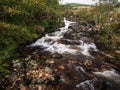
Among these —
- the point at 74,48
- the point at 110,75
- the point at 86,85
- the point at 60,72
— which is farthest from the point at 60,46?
the point at 86,85

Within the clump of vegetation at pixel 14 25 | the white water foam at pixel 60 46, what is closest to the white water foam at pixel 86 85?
the clump of vegetation at pixel 14 25

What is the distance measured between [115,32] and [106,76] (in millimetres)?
20310

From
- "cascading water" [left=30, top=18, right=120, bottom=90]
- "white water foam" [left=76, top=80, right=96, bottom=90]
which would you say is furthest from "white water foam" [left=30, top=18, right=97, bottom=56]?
"white water foam" [left=76, top=80, right=96, bottom=90]

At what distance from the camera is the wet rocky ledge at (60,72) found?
56.8 feet

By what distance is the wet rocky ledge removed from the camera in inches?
681

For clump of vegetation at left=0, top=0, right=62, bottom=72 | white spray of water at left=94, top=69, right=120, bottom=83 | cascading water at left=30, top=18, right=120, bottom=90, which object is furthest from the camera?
cascading water at left=30, top=18, right=120, bottom=90

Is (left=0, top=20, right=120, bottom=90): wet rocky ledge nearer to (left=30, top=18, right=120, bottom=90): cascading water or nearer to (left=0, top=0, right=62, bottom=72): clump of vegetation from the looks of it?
(left=30, top=18, right=120, bottom=90): cascading water

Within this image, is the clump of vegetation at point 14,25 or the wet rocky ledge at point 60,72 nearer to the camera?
the wet rocky ledge at point 60,72

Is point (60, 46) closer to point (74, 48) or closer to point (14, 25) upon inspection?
point (74, 48)

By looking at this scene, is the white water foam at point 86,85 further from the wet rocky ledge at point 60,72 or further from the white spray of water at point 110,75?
the white spray of water at point 110,75

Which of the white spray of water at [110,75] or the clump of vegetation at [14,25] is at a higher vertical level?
the clump of vegetation at [14,25]

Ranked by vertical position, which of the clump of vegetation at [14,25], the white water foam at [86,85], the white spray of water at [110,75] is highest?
the clump of vegetation at [14,25]

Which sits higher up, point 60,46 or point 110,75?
point 60,46

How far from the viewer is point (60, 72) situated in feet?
65.8
